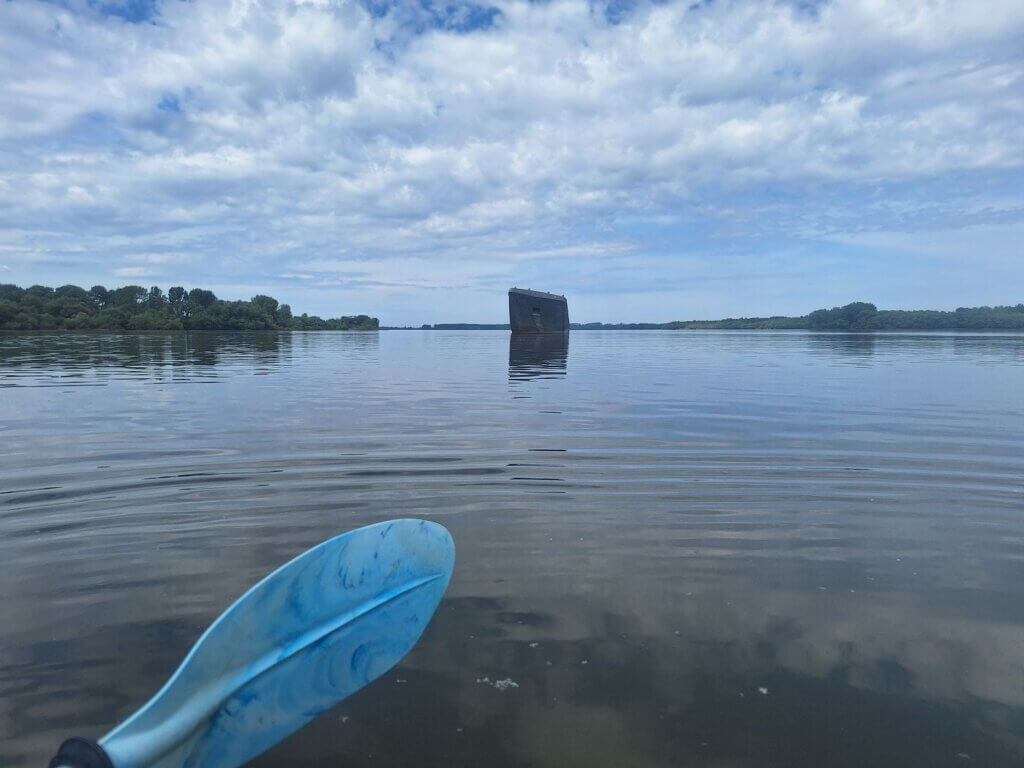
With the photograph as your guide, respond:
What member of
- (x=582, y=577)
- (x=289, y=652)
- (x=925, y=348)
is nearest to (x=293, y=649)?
(x=289, y=652)

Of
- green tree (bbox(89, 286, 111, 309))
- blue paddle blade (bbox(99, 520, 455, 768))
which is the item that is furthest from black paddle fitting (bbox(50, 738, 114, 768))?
green tree (bbox(89, 286, 111, 309))

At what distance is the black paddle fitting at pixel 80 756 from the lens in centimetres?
287

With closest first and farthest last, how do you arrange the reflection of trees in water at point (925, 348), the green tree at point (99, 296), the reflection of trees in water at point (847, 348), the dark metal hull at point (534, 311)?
the reflection of trees in water at point (925, 348) → the reflection of trees in water at point (847, 348) → the dark metal hull at point (534, 311) → the green tree at point (99, 296)

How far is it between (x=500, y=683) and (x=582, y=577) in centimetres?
184

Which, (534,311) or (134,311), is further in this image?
(134,311)

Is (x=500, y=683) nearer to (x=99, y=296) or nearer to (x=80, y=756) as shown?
(x=80, y=756)

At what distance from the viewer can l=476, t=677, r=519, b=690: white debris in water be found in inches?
169

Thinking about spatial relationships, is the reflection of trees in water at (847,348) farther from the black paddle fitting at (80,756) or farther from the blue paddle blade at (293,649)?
the black paddle fitting at (80,756)

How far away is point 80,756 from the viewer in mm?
2904

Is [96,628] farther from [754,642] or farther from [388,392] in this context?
[388,392]

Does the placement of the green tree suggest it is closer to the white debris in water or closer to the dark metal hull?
the dark metal hull

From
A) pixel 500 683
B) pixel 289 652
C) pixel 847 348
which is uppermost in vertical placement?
pixel 847 348

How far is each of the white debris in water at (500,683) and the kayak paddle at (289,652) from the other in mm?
618

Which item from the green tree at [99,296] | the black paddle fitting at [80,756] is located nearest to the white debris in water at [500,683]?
the black paddle fitting at [80,756]
